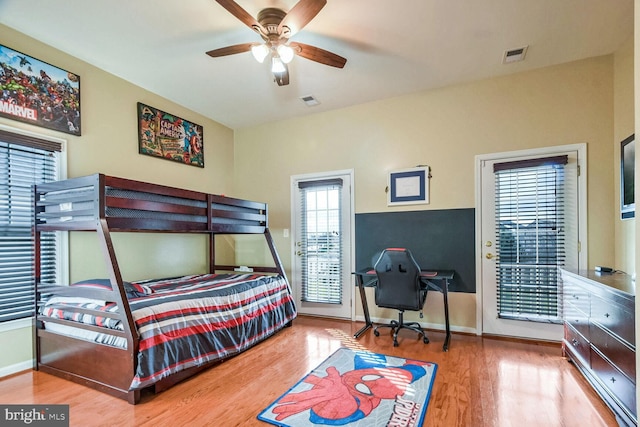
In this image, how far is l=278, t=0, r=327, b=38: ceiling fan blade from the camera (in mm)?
1925

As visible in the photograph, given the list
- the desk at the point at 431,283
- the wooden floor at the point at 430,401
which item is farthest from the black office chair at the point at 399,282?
the wooden floor at the point at 430,401

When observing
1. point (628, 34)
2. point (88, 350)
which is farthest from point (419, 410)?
point (628, 34)

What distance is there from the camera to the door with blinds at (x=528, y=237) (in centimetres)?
314

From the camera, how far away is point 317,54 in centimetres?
252

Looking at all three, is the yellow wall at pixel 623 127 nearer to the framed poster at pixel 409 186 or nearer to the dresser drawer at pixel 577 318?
the dresser drawer at pixel 577 318

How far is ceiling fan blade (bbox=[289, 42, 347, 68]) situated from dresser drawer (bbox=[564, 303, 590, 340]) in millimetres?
2698

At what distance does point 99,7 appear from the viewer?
2311mm

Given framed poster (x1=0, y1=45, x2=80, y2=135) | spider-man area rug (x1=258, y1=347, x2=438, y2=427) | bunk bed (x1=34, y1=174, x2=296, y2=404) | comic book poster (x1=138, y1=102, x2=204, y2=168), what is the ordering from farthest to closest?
comic book poster (x1=138, y1=102, x2=204, y2=168) → framed poster (x1=0, y1=45, x2=80, y2=135) → bunk bed (x1=34, y1=174, x2=296, y2=404) → spider-man area rug (x1=258, y1=347, x2=438, y2=427)

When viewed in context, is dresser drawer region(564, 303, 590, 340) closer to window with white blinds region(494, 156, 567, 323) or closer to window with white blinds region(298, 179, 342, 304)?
window with white blinds region(494, 156, 567, 323)

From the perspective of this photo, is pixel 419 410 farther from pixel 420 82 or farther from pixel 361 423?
pixel 420 82

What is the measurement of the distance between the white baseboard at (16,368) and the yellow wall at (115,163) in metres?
0.02

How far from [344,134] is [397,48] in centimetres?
147

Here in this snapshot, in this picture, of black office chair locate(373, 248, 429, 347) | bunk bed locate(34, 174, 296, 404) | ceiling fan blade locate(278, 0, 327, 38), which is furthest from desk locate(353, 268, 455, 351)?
ceiling fan blade locate(278, 0, 327, 38)

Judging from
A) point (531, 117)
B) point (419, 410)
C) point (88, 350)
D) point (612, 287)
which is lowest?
point (419, 410)
